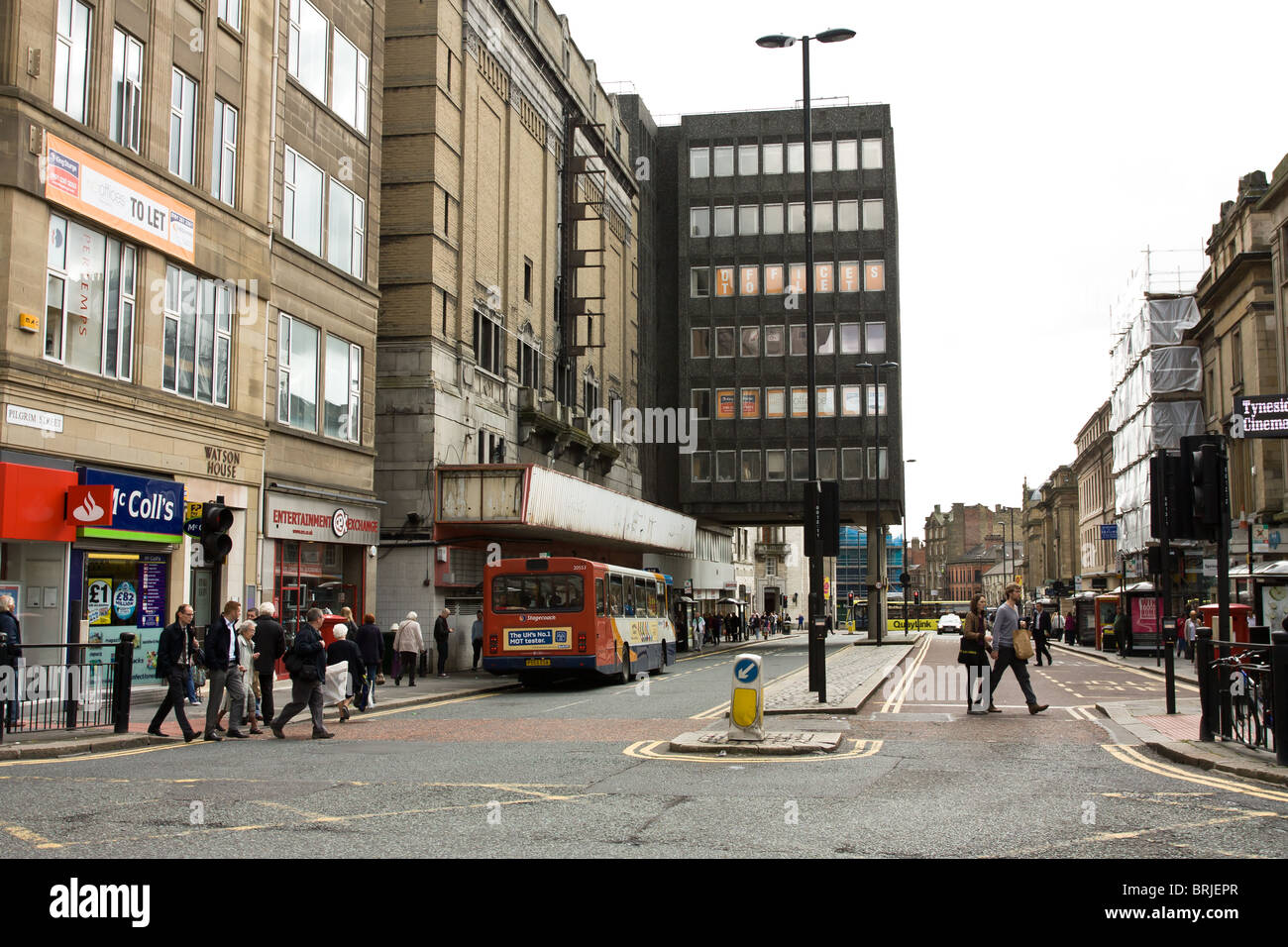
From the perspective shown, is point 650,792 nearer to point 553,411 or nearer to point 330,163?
point 330,163

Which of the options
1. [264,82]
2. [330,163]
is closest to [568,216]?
[330,163]

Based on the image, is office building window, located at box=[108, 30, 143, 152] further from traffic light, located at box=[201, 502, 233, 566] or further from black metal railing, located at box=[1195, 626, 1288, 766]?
black metal railing, located at box=[1195, 626, 1288, 766]

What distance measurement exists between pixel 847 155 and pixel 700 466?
17.5 meters

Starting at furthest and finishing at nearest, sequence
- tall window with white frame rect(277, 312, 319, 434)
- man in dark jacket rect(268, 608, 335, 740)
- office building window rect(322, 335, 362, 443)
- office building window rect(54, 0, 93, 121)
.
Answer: office building window rect(322, 335, 362, 443) < tall window with white frame rect(277, 312, 319, 434) < office building window rect(54, 0, 93, 121) < man in dark jacket rect(268, 608, 335, 740)

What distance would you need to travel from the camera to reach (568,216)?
46.7m

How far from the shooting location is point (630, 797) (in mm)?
9969

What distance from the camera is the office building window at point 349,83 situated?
29734 mm

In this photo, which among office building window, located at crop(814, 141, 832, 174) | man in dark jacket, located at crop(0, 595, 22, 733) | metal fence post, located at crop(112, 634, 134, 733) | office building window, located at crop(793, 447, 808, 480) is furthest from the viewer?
office building window, located at crop(814, 141, 832, 174)

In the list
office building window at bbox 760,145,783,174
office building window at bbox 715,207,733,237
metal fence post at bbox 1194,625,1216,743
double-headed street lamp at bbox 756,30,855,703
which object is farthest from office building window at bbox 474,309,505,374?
office building window at bbox 760,145,783,174

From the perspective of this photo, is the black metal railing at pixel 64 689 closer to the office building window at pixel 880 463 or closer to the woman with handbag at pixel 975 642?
the woman with handbag at pixel 975 642

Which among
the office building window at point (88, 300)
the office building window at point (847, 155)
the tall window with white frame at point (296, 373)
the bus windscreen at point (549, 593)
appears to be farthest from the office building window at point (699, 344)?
the office building window at point (88, 300)

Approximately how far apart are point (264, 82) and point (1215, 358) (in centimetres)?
3778

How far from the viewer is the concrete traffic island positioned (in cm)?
1335

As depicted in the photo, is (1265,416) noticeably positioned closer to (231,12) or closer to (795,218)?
(231,12)
